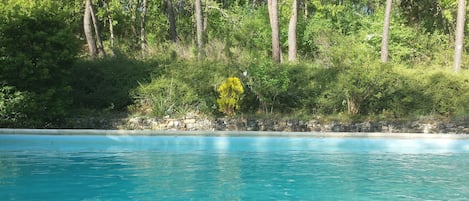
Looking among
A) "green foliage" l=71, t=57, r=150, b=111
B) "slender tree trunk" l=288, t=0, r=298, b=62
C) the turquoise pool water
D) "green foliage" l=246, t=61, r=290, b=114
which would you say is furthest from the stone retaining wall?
"slender tree trunk" l=288, t=0, r=298, b=62

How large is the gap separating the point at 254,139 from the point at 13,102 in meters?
5.93

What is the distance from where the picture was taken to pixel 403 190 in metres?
5.92

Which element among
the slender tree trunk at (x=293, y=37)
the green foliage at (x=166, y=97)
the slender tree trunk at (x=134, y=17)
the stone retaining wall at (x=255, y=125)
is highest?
the slender tree trunk at (x=134, y=17)

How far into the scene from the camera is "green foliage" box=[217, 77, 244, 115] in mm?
12969

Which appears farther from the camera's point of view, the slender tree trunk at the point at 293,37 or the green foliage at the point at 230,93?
the slender tree trunk at the point at 293,37

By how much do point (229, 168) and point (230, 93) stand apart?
570 centimetres

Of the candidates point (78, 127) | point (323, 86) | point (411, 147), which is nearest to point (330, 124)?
point (323, 86)

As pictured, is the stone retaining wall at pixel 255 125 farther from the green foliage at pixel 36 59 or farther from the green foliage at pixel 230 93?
the green foliage at pixel 36 59

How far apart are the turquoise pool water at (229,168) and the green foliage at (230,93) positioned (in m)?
2.23

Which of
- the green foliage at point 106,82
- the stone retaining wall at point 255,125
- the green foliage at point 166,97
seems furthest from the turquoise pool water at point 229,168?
the green foliage at point 106,82

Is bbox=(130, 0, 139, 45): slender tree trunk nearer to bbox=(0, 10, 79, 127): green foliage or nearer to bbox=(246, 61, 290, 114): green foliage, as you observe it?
bbox=(0, 10, 79, 127): green foliage

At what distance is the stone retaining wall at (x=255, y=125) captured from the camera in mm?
12930

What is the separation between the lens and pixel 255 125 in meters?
13.1

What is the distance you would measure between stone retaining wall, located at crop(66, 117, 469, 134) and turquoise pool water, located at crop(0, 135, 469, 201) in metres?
2.02
